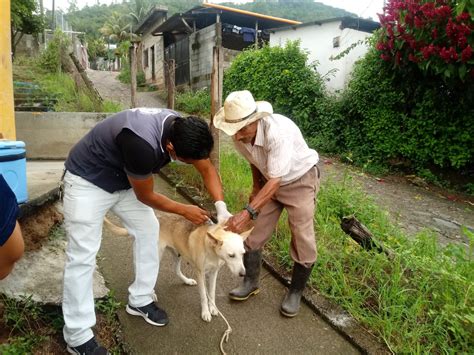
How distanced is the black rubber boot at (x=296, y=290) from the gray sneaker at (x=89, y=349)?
152cm

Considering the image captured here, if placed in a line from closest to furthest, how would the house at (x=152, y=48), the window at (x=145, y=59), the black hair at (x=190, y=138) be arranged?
the black hair at (x=190, y=138), the house at (x=152, y=48), the window at (x=145, y=59)

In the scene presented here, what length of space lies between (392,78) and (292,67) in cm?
380

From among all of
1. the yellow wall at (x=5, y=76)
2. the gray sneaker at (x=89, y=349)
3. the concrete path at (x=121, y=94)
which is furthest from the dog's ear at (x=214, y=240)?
the concrete path at (x=121, y=94)

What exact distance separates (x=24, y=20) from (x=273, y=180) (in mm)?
19356

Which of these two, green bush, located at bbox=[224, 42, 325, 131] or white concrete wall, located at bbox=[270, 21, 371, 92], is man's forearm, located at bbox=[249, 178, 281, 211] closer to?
green bush, located at bbox=[224, 42, 325, 131]

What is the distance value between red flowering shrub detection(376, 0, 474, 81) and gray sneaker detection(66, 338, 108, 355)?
6.39 meters

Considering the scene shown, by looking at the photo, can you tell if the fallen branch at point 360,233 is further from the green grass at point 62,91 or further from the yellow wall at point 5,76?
the green grass at point 62,91

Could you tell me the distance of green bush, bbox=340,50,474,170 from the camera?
291 inches

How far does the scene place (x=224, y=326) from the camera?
9.64 ft

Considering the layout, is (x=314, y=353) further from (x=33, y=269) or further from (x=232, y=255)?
(x=33, y=269)

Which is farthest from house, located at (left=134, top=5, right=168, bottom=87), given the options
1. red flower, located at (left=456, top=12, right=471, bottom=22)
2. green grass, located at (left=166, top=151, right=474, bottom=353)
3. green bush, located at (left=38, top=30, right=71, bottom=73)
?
green grass, located at (left=166, top=151, right=474, bottom=353)

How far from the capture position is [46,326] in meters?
2.69

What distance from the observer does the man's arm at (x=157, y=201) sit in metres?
2.28

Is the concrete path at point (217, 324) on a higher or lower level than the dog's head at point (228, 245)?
lower
